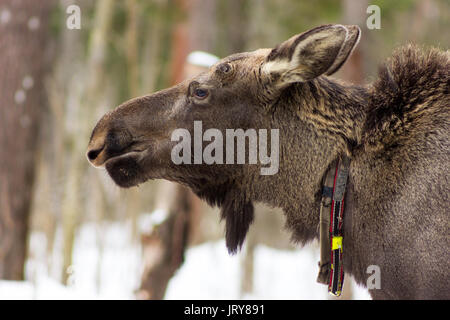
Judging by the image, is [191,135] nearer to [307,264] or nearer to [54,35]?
[307,264]

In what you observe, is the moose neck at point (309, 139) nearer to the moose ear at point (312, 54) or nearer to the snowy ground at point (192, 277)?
the moose ear at point (312, 54)

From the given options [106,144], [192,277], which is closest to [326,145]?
[106,144]

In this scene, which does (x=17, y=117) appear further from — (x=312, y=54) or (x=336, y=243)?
(x=336, y=243)

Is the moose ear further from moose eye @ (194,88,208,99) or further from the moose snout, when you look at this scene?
the moose snout

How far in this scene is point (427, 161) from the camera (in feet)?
12.0

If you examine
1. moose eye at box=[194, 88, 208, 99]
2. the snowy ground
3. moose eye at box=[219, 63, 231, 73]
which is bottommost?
the snowy ground

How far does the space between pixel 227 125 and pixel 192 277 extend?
6858mm

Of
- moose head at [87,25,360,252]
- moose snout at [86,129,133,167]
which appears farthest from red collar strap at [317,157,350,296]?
moose snout at [86,129,133,167]

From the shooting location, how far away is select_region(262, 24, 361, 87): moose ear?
3691 mm

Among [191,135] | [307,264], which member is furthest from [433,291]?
[307,264]

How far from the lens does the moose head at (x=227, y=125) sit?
4.11 metres

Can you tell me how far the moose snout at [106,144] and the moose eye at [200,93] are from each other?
59cm

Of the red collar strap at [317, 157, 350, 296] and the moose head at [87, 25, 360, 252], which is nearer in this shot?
the red collar strap at [317, 157, 350, 296]

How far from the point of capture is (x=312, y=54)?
150 inches
